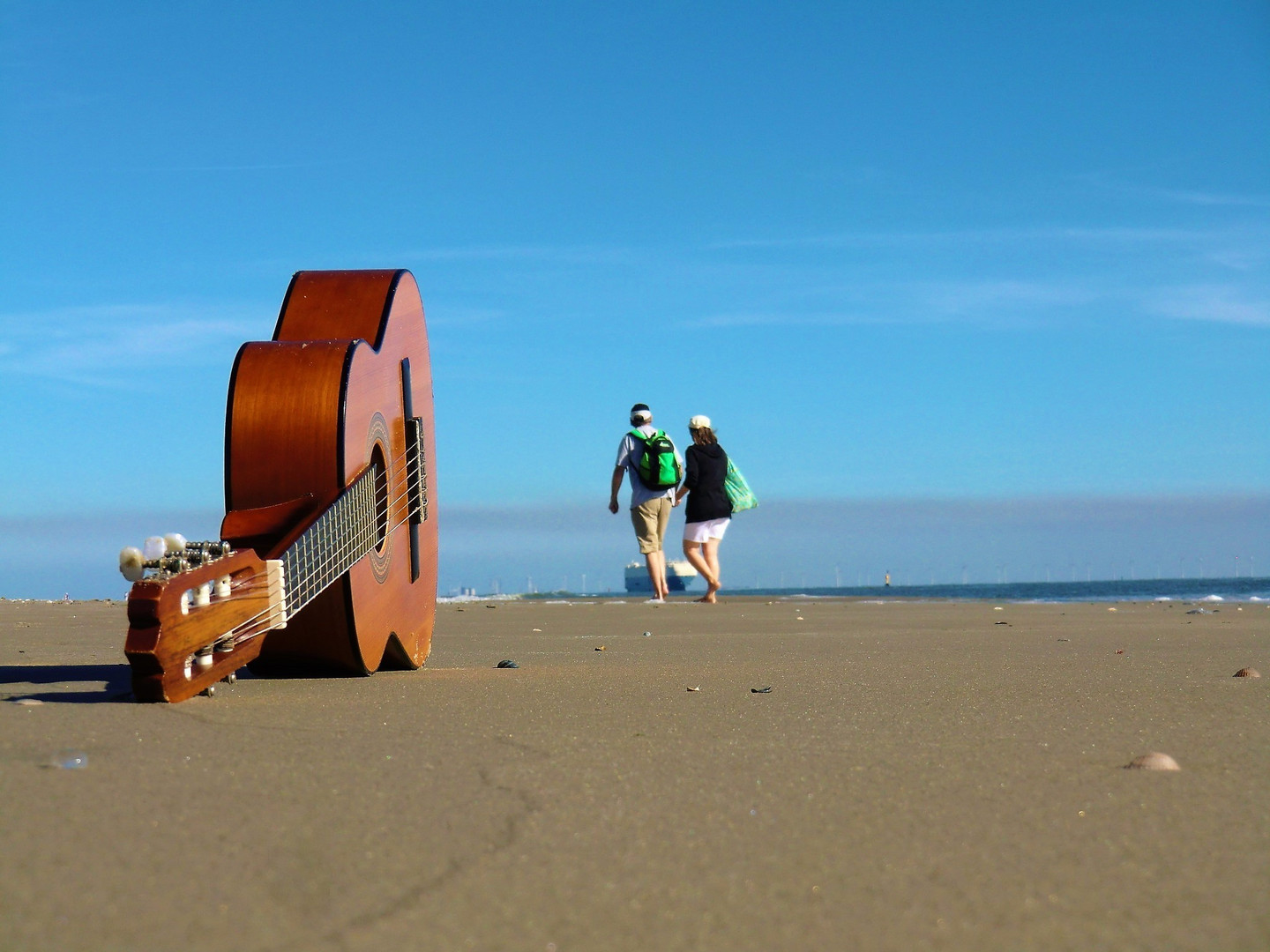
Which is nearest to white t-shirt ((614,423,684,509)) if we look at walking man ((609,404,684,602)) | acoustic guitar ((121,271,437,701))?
walking man ((609,404,684,602))

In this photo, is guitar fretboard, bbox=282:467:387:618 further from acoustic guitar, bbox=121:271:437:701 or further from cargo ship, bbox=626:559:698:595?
cargo ship, bbox=626:559:698:595

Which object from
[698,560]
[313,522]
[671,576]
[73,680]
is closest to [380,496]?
[313,522]

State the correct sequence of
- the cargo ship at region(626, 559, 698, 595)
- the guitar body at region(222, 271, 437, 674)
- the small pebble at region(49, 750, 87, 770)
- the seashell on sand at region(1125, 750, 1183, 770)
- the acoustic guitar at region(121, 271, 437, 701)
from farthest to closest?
the cargo ship at region(626, 559, 698, 595) < the guitar body at region(222, 271, 437, 674) < the acoustic guitar at region(121, 271, 437, 701) < the seashell on sand at region(1125, 750, 1183, 770) < the small pebble at region(49, 750, 87, 770)

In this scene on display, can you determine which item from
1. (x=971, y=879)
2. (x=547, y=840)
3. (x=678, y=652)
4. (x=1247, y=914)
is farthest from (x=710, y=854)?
(x=678, y=652)

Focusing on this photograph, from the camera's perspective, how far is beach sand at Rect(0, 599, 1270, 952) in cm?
124

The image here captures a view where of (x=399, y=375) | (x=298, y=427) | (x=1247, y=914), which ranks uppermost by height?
(x=399, y=375)

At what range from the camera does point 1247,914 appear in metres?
1.29

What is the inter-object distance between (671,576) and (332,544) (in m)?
62.3

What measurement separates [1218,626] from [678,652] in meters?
3.35

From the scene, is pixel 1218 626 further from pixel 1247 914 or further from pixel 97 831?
pixel 97 831

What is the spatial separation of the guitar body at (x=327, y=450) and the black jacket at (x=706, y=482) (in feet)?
24.5

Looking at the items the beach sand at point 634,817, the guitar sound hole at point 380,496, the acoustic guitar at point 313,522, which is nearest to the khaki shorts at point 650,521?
the acoustic guitar at point 313,522

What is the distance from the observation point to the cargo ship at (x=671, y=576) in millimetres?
60781

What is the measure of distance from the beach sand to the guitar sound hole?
0.57 m
